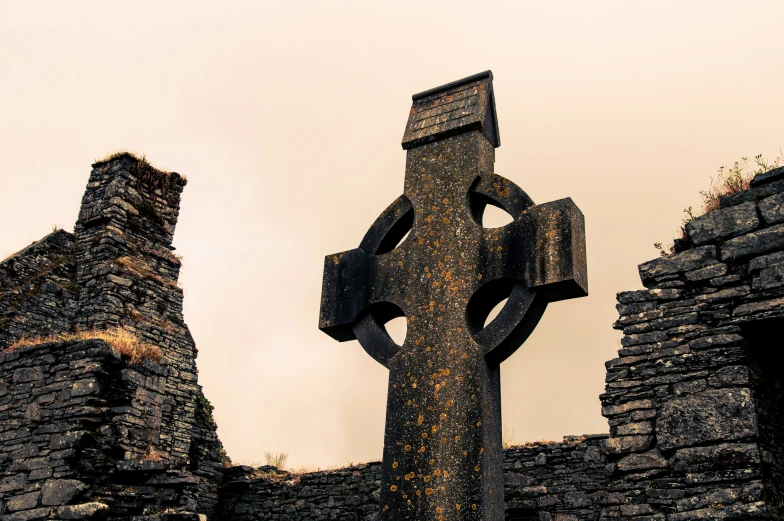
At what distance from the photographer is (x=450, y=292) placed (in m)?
4.59

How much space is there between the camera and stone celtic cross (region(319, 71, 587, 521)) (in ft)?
13.5

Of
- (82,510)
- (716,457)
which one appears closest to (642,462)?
(716,457)

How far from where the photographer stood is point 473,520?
3.90 m

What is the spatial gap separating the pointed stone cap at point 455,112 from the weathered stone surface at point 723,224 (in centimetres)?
165

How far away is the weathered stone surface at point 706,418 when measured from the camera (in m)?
4.95

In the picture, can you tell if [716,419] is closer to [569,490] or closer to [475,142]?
[475,142]

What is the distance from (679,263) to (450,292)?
213 cm

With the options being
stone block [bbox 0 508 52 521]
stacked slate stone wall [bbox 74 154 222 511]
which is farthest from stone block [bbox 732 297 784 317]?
stacked slate stone wall [bbox 74 154 222 511]

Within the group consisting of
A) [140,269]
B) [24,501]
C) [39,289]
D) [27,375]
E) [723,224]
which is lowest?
[24,501]

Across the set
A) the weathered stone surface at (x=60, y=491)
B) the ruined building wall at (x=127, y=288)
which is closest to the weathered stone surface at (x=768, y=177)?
the weathered stone surface at (x=60, y=491)

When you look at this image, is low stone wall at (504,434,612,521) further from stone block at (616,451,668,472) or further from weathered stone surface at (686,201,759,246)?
weathered stone surface at (686,201,759,246)

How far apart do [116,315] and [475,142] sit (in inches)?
454

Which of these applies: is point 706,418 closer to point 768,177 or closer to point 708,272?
point 708,272

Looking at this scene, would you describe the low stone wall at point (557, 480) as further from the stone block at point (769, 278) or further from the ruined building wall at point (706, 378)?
the stone block at point (769, 278)
